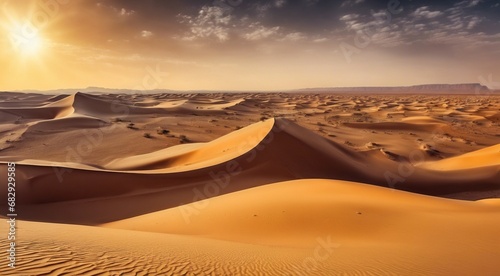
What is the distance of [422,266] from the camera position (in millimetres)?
4801

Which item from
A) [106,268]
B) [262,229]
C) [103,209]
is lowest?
[103,209]

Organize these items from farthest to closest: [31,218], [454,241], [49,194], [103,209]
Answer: [49,194]
[103,209]
[31,218]
[454,241]

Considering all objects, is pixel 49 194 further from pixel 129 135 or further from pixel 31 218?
pixel 129 135

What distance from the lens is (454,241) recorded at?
585cm

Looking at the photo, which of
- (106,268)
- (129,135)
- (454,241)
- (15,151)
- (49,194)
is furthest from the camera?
(129,135)

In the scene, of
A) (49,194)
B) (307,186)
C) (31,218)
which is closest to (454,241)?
(307,186)

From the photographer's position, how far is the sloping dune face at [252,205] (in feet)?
15.4

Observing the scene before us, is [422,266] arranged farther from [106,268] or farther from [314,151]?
[314,151]

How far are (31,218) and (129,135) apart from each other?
579 inches

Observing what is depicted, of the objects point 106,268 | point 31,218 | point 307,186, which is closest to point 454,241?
point 307,186

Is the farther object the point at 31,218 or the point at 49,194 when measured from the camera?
the point at 49,194

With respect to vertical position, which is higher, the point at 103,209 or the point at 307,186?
the point at 307,186

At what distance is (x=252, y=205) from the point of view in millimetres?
8367

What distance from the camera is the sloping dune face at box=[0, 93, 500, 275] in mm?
4680
